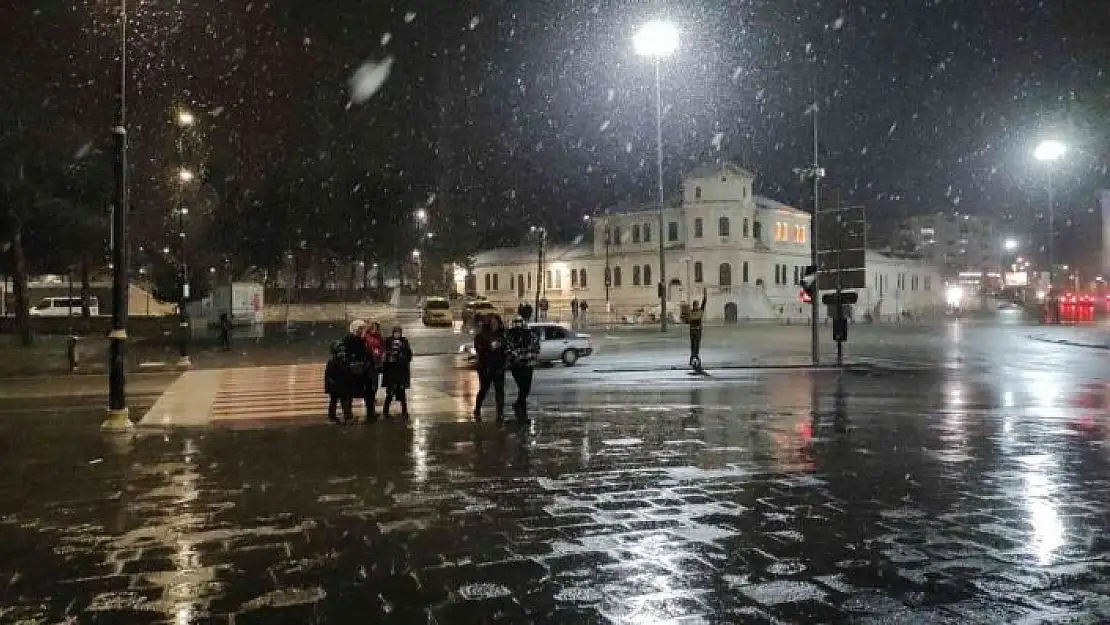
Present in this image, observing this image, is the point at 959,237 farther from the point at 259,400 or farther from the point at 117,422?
the point at 117,422

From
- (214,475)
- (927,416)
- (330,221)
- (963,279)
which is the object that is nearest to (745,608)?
(214,475)

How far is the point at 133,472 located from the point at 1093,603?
Answer: 937 centimetres

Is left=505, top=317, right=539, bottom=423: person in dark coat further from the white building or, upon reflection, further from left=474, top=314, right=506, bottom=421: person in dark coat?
the white building

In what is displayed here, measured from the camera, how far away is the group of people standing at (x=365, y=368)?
14656mm

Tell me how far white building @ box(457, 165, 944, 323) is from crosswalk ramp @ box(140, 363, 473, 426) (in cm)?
4734

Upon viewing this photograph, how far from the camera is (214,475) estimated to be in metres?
10.1

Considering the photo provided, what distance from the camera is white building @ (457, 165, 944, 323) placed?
79250 millimetres

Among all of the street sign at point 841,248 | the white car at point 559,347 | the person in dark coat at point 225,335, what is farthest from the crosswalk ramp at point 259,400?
the person in dark coat at point 225,335

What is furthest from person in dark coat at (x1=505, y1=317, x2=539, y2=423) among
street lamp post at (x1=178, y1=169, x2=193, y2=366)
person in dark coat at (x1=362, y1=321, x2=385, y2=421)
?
street lamp post at (x1=178, y1=169, x2=193, y2=366)

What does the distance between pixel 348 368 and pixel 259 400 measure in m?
4.93

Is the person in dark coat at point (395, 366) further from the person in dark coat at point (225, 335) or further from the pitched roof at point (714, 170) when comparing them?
the pitched roof at point (714, 170)

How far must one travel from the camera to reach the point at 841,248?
27859 millimetres

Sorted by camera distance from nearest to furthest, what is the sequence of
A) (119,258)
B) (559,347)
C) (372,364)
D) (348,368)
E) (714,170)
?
(119,258)
(348,368)
(372,364)
(559,347)
(714,170)

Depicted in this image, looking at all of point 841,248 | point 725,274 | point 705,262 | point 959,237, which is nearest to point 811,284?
point 841,248
